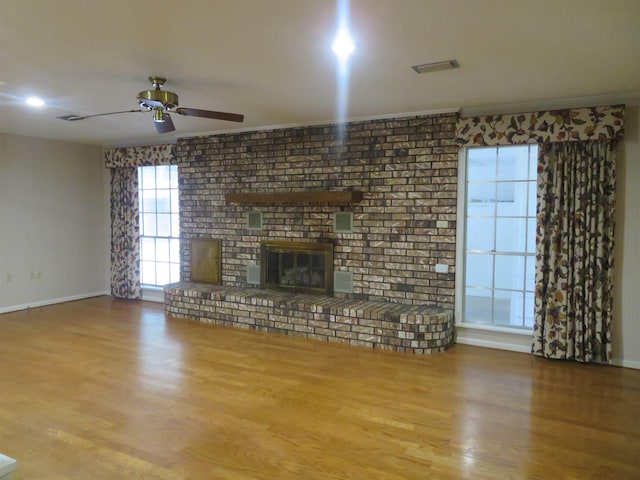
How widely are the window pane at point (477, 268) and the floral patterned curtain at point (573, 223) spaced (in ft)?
1.92

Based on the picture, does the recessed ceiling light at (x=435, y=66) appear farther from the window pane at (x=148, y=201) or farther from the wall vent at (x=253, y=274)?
the window pane at (x=148, y=201)

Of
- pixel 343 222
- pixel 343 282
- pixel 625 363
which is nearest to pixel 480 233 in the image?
pixel 343 222

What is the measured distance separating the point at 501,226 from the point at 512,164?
661 millimetres

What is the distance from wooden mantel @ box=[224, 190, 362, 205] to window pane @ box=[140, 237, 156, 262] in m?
1.94

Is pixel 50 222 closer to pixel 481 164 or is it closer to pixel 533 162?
pixel 481 164

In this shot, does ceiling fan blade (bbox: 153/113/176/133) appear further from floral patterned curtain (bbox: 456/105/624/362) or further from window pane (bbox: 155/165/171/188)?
window pane (bbox: 155/165/171/188)

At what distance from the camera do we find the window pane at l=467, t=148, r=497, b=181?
474 centimetres

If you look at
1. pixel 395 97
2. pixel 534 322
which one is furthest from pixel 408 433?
pixel 395 97

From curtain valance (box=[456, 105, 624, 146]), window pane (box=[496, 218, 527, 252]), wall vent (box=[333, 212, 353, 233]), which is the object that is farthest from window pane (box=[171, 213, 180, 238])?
window pane (box=[496, 218, 527, 252])

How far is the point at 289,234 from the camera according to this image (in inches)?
221

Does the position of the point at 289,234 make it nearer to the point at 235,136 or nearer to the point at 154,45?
the point at 235,136

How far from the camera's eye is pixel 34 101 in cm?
423

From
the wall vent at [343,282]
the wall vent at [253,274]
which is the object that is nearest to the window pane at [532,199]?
the wall vent at [343,282]

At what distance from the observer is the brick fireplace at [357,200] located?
475cm
